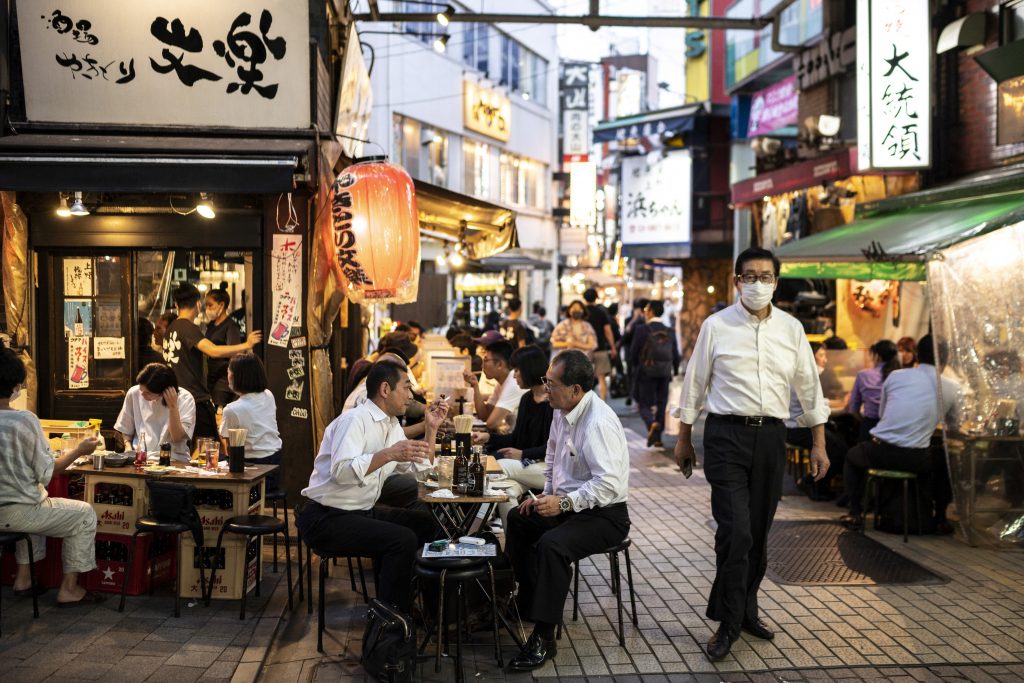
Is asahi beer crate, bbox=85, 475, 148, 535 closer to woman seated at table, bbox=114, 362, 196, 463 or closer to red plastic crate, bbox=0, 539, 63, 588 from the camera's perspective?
red plastic crate, bbox=0, 539, 63, 588

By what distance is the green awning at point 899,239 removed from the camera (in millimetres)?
9492

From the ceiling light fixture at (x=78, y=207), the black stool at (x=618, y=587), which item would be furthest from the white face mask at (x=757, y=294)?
the ceiling light fixture at (x=78, y=207)

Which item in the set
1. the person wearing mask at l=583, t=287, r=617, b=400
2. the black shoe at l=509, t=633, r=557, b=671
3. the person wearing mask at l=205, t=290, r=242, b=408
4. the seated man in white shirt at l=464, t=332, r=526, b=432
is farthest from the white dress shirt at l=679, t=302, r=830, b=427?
the person wearing mask at l=583, t=287, r=617, b=400

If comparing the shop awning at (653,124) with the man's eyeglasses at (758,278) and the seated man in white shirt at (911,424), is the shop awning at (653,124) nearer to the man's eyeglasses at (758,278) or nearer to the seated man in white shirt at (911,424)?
the seated man in white shirt at (911,424)

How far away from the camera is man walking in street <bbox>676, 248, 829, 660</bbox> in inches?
255

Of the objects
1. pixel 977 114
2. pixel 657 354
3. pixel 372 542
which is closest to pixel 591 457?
pixel 372 542

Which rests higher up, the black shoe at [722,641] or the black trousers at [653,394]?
the black trousers at [653,394]

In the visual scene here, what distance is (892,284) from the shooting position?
15188 millimetres

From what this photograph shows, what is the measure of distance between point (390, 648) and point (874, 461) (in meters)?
6.12

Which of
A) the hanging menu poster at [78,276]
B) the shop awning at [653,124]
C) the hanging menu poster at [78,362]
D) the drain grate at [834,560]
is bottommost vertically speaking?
the drain grate at [834,560]

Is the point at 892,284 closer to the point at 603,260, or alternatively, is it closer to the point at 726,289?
the point at 726,289

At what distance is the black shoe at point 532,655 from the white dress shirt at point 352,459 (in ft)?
4.68

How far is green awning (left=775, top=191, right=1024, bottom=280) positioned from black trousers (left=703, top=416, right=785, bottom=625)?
3.76 m

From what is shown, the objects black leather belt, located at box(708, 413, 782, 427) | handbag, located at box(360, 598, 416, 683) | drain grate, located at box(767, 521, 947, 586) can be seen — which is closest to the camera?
handbag, located at box(360, 598, 416, 683)
